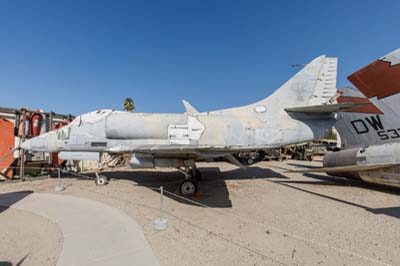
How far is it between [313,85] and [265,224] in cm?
627

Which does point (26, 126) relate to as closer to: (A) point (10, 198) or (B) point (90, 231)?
(A) point (10, 198)

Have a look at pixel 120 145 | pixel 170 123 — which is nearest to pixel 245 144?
pixel 170 123

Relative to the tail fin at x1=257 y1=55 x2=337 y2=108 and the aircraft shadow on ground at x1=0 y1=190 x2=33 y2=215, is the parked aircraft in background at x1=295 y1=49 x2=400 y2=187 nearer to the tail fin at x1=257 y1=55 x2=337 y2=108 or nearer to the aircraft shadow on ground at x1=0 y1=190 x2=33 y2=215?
the tail fin at x1=257 y1=55 x2=337 y2=108

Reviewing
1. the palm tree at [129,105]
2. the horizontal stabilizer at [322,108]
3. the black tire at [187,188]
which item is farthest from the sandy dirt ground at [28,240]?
the palm tree at [129,105]

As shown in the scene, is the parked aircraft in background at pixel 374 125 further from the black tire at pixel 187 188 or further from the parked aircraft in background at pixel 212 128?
the black tire at pixel 187 188

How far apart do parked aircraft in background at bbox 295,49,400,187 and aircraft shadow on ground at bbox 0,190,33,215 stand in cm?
830

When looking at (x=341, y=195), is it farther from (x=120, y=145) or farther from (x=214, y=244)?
(x=120, y=145)

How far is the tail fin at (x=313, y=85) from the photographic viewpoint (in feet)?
25.1

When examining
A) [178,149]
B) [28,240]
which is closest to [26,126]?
[28,240]

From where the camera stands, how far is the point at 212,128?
693 centimetres

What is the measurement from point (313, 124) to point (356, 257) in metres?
5.47

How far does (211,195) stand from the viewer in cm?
636

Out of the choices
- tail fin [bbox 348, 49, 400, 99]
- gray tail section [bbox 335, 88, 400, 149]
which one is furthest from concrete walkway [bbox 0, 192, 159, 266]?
gray tail section [bbox 335, 88, 400, 149]

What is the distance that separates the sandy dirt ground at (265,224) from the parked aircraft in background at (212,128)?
1.31 meters
